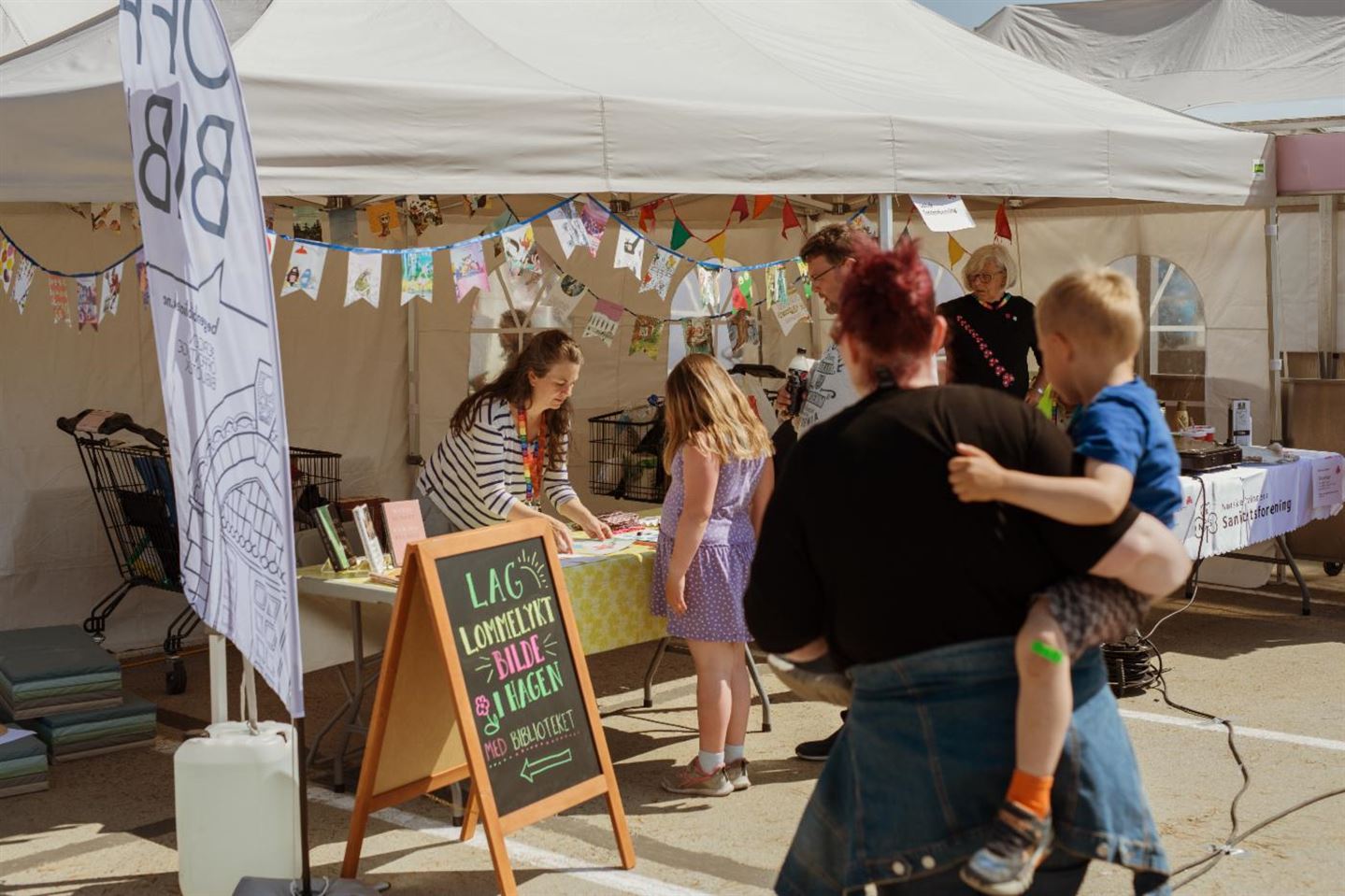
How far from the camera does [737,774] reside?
18.4 feet

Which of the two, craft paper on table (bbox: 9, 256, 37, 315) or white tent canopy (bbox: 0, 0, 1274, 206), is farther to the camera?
craft paper on table (bbox: 9, 256, 37, 315)

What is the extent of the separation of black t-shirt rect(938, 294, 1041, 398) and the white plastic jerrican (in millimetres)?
4253

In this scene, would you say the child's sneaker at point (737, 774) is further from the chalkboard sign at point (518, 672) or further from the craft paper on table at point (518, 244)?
the craft paper on table at point (518, 244)

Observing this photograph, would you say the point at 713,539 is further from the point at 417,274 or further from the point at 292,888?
the point at 292,888

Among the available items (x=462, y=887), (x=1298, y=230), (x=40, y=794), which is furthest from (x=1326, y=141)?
(x=40, y=794)

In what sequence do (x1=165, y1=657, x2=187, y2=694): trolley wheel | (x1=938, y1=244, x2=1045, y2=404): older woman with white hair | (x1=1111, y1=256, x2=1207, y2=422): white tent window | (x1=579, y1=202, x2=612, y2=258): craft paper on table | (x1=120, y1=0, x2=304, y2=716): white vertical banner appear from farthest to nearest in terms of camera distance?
(x1=1111, y1=256, x2=1207, y2=422): white tent window → (x1=938, y1=244, x2=1045, y2=404): older woman with white hair → (x1=165, y1=657, x2=187, y2=694): trolley wheel → (x1=579, y1=202, x2=612, y2=258): craft paper on table → (x1=120, y1=0, x2=304, y2=716): white vertical banner

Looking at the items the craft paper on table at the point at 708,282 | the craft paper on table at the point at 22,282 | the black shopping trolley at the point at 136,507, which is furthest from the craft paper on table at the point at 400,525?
the craft paper on table at the point at 708,282

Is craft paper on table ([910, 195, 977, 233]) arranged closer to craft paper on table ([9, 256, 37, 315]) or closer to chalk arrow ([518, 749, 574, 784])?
chalk arrow ([518, 749, 574, 784])

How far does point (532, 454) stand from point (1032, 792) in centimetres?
368

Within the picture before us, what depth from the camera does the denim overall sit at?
2623 millimetres

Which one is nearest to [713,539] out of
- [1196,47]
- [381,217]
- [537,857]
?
[537,857]

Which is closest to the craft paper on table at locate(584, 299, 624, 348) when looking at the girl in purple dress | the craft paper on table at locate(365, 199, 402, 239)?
the craft paper on table at locate(365, 199, 402, 239)

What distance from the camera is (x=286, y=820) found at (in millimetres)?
4441

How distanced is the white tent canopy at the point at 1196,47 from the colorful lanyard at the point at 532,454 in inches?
339
